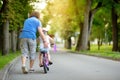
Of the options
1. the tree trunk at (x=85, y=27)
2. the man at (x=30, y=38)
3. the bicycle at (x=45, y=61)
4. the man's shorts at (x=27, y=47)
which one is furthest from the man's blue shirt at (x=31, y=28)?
the tree trunk at (x=85, y=27)

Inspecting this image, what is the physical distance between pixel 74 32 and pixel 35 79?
2424 inches

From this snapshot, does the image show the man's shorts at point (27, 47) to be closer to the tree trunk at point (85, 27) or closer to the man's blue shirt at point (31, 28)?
the man's blue shirt at point (31, 28)

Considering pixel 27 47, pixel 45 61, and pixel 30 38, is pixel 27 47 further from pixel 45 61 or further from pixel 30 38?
pixel 45 61

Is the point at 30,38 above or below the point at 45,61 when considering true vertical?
above

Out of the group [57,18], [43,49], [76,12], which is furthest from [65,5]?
[43,49]

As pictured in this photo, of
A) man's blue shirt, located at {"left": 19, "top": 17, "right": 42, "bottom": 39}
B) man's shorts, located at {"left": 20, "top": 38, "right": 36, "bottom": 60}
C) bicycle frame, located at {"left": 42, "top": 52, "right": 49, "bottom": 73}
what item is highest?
man's blue shirt, located at {"left": 19, "top": 17, "right": 42, "bottom": 39}

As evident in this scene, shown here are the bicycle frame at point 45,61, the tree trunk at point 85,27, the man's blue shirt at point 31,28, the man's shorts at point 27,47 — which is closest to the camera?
the man's shorts at point 27,47

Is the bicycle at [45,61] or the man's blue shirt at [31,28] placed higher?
the man's blue shirt at [31,28]

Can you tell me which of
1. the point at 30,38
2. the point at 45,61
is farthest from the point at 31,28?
the point at 45,61

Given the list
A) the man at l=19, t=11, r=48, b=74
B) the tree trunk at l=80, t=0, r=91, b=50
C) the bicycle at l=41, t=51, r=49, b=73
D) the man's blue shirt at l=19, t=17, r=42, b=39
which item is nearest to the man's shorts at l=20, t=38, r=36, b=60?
the man at l=19, t=11, r=48, b=74

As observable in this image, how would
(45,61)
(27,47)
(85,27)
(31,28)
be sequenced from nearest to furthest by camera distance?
(27,47)
(31,28)
(45,61)
(85,27)

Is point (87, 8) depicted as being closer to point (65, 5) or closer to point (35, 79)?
point (65, 5)

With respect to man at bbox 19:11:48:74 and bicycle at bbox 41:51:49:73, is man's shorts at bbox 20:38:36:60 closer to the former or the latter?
man at bbox 19:11:48:74

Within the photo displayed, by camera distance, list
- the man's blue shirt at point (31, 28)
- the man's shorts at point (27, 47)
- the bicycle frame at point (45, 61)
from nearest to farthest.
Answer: the man's shorts at point (27, 47), the man's blue shirt at point (31, 28), the bicycle frame at point (45, 61)
